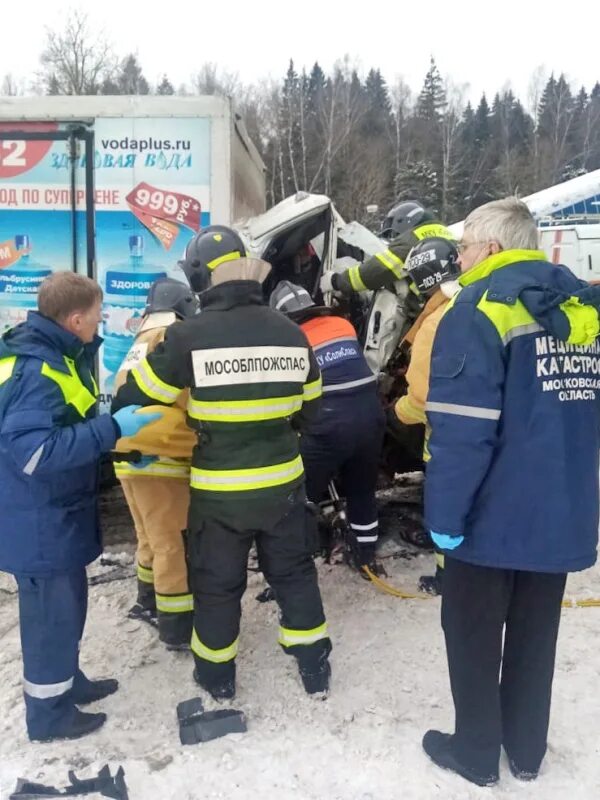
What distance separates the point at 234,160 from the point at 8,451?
2.89 m

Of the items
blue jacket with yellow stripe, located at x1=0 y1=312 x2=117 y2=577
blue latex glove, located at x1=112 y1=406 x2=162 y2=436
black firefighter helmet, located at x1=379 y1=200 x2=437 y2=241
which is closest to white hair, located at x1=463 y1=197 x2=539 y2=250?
blue latex glove, located at x1=112 y1=406 x2=162 y2=436

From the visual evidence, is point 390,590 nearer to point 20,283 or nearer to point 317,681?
point 317,681

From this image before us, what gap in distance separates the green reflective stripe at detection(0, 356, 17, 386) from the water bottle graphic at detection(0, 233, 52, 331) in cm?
215

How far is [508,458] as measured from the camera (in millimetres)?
2367

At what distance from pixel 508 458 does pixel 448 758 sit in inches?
46.7

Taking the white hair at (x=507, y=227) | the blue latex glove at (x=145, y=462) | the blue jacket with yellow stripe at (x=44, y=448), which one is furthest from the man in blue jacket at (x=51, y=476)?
the white hair at (x=507, y=227)

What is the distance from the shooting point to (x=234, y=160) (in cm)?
476

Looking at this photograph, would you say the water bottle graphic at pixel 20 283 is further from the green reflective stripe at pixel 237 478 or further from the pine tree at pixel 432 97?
the pine tree at pixel 432 97

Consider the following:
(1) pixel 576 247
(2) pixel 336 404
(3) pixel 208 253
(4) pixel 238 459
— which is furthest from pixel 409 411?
(1) pixel 576 247

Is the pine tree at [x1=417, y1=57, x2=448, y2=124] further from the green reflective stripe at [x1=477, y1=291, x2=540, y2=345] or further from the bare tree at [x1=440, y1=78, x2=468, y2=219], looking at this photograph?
the green reflective stripe at [x1=477, y1=291, x2=540, y2=345]

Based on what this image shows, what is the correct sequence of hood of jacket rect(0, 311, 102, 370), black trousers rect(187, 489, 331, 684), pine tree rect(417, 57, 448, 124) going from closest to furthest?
hood of jacket rect(0, 311, 102, 370), black trousers rect(187, 489, 331, 684), pine tree rect(417, 57, 448, 124)

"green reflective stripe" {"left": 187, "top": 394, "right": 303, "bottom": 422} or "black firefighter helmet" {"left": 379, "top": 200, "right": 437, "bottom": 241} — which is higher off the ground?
"black firefighter helmet" {"left": 379, "top": 200, "right": 437, "bottom": 241}

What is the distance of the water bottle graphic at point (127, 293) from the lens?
463cm

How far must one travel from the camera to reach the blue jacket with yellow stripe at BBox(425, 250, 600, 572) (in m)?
2.30
